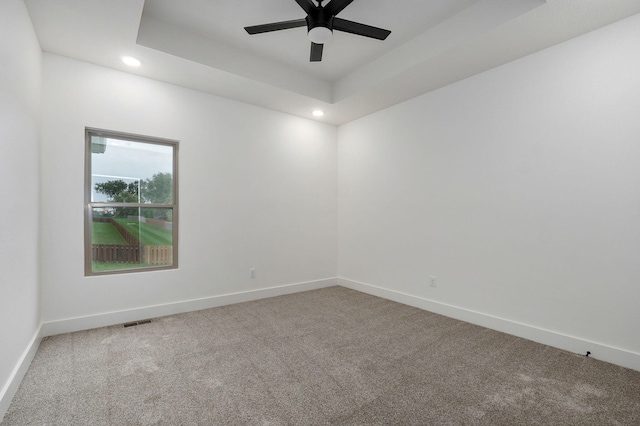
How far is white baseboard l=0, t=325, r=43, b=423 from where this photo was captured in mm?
1778

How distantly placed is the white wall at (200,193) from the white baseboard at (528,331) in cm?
157

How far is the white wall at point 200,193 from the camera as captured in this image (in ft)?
9.78

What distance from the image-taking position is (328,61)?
372 cm

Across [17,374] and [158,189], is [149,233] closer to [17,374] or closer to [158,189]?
[158,189]

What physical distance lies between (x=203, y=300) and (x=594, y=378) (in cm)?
379

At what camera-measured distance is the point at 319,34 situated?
8.21 feet

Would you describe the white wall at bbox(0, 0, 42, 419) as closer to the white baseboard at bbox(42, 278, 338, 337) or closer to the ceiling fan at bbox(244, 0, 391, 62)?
the white baseboard at bbox(42, 278, 338, 337)

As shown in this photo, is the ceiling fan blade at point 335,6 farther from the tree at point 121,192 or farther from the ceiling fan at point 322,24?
the tree at point 121,192

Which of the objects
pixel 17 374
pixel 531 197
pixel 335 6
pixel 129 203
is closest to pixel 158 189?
pixel 129 203

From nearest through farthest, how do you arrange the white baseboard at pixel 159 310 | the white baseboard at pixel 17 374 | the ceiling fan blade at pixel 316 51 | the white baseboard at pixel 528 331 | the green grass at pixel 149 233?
the white baseboard at pixel 17 374
the white baseboard at pixel 528 331
the ceiling fan blade at pixel 316 51
the white baseboard at pixel 159 310
the green grass at pixel 149 233

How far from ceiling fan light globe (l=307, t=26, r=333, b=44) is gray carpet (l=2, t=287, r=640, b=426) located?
8.73 feet

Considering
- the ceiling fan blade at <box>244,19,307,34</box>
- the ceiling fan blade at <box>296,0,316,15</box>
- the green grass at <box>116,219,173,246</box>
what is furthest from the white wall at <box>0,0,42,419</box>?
the ceiling fan blade at <box>296,0,316,15</box>

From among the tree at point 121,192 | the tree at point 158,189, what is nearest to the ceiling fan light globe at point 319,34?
the tree at point 158,189

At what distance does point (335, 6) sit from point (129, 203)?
2.93 m
